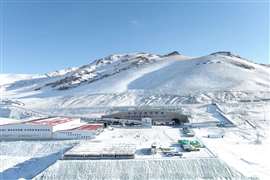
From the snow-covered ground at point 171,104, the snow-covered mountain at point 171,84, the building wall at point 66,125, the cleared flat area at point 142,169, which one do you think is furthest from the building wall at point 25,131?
the snow-covered mountain at point 171,84

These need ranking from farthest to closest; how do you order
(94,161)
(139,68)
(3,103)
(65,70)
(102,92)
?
(65,70) < (139,68) < (102,92) < (3,103) < (94,161)

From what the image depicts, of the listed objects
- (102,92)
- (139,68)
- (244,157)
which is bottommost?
(244,157)

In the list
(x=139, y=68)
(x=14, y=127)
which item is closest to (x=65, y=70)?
(x=139, y=68)

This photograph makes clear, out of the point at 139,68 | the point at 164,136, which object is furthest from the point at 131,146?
the point at 139,68

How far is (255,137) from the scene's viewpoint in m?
33.6

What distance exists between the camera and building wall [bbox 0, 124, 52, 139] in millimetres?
33781

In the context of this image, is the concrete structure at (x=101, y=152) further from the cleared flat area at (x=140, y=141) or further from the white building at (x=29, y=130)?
the white building at (x=29, y=130)

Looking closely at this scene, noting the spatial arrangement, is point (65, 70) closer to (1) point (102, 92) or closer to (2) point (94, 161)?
(1) point (102, 92)

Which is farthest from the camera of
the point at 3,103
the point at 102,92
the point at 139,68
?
the point at 139,68

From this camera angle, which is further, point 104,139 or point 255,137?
point 255,137

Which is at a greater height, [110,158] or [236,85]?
[236,85]

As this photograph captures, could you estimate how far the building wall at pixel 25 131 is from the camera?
33.8m

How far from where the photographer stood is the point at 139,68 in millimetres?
95625

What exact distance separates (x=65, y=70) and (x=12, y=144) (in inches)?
4993
